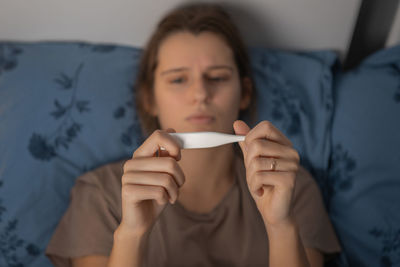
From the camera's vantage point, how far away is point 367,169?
3.45 feet

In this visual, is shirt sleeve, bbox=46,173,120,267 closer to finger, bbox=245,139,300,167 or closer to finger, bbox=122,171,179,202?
finger, bbox=122,171,179,202

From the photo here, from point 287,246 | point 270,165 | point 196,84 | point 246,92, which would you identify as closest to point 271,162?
point 270,165

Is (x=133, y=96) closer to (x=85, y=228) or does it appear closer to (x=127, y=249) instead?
(x=85, y=228)

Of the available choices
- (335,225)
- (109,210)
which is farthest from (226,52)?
(335,225)

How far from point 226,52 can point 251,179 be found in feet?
1.42

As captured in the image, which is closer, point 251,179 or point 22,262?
point 251,179

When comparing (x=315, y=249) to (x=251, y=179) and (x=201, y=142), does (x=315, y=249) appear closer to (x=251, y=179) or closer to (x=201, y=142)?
(x=251, y=179)

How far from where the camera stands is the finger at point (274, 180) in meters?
0.66

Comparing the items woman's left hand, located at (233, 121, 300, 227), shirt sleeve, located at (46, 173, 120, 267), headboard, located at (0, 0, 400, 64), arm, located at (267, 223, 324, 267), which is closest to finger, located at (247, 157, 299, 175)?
woman's left hand, located at (233, 121, 300, 227)

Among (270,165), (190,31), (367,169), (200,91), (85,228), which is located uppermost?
(190,31)

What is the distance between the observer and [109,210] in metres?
0.89

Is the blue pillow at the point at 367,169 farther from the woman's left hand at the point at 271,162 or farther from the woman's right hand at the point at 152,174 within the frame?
the woman's right hand at the point at 152,174

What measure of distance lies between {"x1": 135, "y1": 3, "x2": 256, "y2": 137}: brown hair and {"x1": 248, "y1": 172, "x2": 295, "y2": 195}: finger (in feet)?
1.50

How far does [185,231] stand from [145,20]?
76 cm
